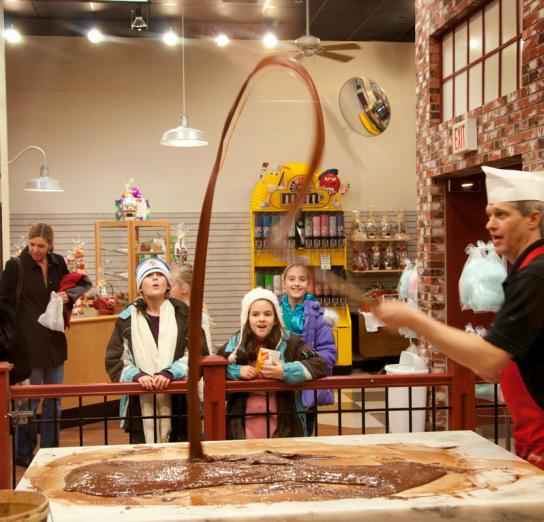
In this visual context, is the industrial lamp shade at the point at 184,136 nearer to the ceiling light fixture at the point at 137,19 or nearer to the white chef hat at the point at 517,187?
the ceiling light fixture at the point at 137,19

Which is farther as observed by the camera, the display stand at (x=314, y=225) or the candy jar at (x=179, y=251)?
the display stand at (x=314, y=225)

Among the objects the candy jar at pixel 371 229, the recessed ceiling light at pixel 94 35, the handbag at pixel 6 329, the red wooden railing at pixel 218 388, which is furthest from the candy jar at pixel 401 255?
the red wooden railing at pixel 218 388

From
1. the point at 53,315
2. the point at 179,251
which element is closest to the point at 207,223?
the point at 53,315

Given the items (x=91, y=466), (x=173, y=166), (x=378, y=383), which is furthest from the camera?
(x=173, y=166)

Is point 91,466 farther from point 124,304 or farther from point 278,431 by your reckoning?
point 124,304

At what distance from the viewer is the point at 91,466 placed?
2.23m

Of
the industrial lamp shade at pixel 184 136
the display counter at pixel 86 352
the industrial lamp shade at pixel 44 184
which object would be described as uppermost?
the industrial lamp shade at pixel 184 136

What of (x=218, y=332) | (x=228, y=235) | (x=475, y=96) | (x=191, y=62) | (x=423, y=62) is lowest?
(x=218, y=332)

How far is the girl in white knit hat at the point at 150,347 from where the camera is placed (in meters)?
3.50

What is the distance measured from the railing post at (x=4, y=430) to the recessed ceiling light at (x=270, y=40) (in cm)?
719

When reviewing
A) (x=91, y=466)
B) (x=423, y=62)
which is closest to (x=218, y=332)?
(x=423, y=62)

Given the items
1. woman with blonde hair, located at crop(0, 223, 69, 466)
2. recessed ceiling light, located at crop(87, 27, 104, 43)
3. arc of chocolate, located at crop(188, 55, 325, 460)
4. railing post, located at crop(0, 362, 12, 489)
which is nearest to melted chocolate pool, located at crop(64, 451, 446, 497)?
arc of chocolate, located at crop(188, 55, 325, 460)

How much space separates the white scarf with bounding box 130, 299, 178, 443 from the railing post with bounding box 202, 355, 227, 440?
2.05ft

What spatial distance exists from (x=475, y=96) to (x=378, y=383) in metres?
3.12
